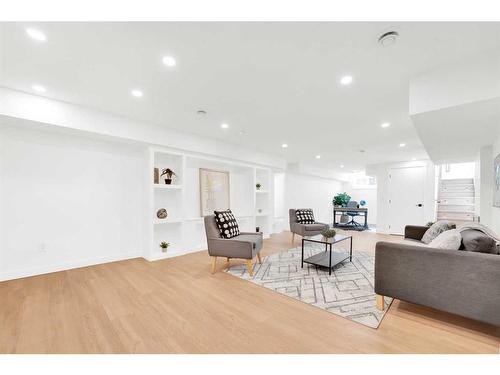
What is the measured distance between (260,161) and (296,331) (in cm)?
434

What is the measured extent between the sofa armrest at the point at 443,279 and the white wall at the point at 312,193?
544cm

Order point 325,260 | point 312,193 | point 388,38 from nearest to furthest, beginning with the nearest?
1. point 388,38
2. point 325,260
3. point 312,193

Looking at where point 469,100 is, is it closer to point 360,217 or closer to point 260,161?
point 260,161

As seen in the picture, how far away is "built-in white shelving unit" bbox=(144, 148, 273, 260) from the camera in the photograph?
383 cm

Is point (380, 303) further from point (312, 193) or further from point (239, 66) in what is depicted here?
point (312, 193)

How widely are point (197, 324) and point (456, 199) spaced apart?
8.74 m

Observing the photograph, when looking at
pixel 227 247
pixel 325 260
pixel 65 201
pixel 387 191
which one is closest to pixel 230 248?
pixel 227 247

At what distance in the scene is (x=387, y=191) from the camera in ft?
22.0

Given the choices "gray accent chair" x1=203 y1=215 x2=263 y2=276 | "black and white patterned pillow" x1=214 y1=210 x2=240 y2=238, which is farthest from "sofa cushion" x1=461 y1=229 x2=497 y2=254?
"black and white patterned pillow" x1=214 y1=210 x2=240 y2=238

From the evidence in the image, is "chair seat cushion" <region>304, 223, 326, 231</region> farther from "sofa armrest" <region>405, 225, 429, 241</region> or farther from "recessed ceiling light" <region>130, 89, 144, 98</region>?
"recessed ceiling light" <region>130, 89, 144, 98</region>

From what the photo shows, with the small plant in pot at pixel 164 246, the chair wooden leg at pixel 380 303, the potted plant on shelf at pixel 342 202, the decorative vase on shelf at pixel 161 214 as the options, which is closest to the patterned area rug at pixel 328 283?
the chair wooden leg at pixel 380 303

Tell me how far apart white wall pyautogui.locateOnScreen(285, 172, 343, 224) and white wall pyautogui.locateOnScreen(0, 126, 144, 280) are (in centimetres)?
506

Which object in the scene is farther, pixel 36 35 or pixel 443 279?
pixel 443 279
